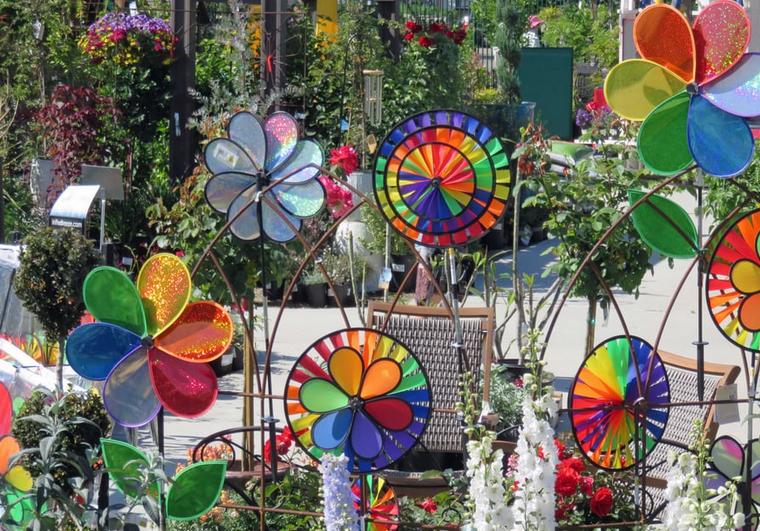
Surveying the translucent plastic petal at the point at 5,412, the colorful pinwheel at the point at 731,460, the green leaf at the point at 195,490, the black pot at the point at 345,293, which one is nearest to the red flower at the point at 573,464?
the colorful pinwheel at the point at 731,460

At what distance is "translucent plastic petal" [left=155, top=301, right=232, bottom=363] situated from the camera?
12.3 feet

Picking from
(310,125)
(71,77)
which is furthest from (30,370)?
(310,125)

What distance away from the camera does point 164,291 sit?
12.4 feet

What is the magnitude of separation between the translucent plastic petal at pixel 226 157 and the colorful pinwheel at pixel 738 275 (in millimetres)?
1603

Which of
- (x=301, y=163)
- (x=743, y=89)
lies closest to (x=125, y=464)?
(x=301, y=163)

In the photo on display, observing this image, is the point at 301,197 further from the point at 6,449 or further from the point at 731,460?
the point at 731,460

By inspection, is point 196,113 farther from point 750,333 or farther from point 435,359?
point 750,333

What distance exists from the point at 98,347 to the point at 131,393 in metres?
0.18

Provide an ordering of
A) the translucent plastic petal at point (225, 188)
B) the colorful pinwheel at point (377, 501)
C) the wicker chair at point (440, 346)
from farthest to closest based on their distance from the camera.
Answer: the wicker chair at point (440, 346) → the translucent plastic petal at point (225, 188) → the colorful pinwheel at point (377, 501)

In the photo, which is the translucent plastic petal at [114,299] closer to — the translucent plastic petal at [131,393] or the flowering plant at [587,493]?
the translucent plastic petal at [131,393]

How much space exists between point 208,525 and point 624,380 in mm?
1561

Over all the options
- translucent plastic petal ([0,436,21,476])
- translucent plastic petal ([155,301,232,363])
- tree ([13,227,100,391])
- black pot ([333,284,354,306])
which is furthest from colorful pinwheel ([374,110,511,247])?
black pot ([333,284,354,306])

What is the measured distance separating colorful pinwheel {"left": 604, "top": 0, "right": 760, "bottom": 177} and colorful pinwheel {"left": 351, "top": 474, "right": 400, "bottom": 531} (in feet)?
4.59

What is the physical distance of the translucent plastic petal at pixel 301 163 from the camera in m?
4.15
